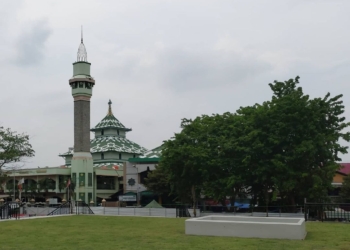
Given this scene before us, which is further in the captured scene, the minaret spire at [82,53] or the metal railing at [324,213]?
the minaret spire at [82,53]

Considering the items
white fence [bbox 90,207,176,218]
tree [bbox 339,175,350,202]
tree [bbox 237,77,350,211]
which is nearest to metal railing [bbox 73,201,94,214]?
white fence [bbox 90,207,176,218]

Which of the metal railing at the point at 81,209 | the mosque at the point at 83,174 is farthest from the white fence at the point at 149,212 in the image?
the mosque at the point at 83,174

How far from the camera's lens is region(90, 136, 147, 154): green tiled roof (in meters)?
74.1

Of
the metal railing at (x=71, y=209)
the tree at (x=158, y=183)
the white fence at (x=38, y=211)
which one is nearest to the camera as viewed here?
the metal railing at (x=71, y=209)

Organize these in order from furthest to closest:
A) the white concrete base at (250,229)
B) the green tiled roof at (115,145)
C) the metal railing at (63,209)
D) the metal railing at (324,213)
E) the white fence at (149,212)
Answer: the green tiled roof at (115,145)
the metal railing at (63,209)
the white fence at (149,212)
the metal railing at (324,213)
the white concrete base at (250,229)

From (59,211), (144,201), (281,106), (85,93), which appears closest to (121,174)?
(144,201)

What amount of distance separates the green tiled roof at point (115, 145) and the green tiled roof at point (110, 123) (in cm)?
187

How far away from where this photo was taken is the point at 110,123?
79188 millimetres

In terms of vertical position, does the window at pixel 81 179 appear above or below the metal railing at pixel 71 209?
above

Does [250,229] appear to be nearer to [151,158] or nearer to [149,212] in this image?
[149,212]

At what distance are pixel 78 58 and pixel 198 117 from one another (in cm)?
3214

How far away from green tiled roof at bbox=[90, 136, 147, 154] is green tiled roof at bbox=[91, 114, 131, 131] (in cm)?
187

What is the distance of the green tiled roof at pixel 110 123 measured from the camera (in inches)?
3108

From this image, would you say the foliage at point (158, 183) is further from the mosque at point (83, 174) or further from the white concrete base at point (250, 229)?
the white concrete base at point (250, 229)
